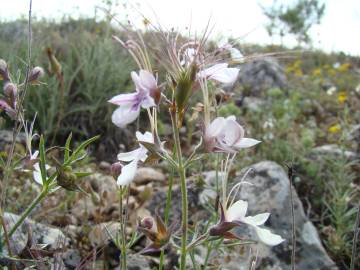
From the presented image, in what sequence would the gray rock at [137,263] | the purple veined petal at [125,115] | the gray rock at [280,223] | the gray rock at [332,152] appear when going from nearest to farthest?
1. the purple veined petal at [125,115]
2. the gray rock at [137,263]
3. the gray rock at [280,223]
4. the gray rock at [332,152]

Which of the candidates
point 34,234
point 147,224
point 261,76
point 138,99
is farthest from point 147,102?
point 261,76

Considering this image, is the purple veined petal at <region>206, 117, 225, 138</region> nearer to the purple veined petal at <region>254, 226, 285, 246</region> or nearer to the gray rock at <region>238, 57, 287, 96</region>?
the purple veined petal at <region>254, 226, 285, 246</region>

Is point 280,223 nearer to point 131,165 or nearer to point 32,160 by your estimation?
point 32,160

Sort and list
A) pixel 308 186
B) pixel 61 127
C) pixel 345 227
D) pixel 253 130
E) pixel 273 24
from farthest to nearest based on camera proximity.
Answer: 1. pixel 273 24
2. pixel 253 130
3. pixel 61 127
4. pixel 308 186
5. pixel 345 227

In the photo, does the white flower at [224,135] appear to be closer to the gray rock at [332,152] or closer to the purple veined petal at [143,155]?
the purple veined petal at [143,155]

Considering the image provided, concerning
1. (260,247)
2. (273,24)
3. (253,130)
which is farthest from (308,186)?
(273,24)

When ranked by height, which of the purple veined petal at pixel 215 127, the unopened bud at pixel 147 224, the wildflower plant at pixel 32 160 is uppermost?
the purple veined petal at pixel 215 127

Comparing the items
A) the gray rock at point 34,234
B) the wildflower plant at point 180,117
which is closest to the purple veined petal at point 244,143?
the wildflower plant at point 180,117

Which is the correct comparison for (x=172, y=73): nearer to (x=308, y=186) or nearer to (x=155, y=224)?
(x=155, y=224)
